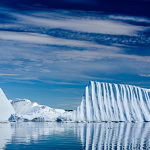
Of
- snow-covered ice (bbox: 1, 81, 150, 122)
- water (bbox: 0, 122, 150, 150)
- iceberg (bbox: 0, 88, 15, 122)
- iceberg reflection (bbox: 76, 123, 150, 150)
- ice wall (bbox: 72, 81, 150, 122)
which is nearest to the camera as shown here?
water (bbox: 0, 122, 150, 150)

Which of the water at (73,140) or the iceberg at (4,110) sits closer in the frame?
the water at (73,140)

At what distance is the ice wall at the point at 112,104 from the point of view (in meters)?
56.9

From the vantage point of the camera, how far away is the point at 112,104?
5975 centimetres

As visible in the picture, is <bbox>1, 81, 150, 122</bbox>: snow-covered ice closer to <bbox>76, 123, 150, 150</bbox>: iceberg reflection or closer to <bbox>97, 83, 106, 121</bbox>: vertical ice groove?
<bbox>97, 83, 106, 121</bbox>: vertical ice groove

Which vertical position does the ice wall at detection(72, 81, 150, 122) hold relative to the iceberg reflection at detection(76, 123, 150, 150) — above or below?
above

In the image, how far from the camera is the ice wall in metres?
56.9

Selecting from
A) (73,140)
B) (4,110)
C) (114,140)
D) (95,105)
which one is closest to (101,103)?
(95,105)

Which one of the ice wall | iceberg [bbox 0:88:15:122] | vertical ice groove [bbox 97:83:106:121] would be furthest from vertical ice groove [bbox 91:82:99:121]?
iceberg [bbox 0:88:15:122]

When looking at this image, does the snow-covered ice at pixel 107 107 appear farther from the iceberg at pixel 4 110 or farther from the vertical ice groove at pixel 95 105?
the iceberg at pixel 4 110

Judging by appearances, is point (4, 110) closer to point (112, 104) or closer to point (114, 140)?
point (112, 104)

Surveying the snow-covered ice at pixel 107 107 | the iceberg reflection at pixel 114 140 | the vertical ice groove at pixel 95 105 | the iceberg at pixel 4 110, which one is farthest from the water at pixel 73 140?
the vertical ice groove at pixel 95 105

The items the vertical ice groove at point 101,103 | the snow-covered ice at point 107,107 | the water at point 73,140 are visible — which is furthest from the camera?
the vertical ice groove at point 101,103

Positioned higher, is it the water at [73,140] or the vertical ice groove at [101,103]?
the vertical ice groove at [101,103]

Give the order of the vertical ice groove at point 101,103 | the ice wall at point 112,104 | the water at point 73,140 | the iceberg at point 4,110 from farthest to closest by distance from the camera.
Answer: the vertical ice groove at point 101,103, the ice wall at point 112,104, the iceberg at point 4,110, the water at point 73,140
